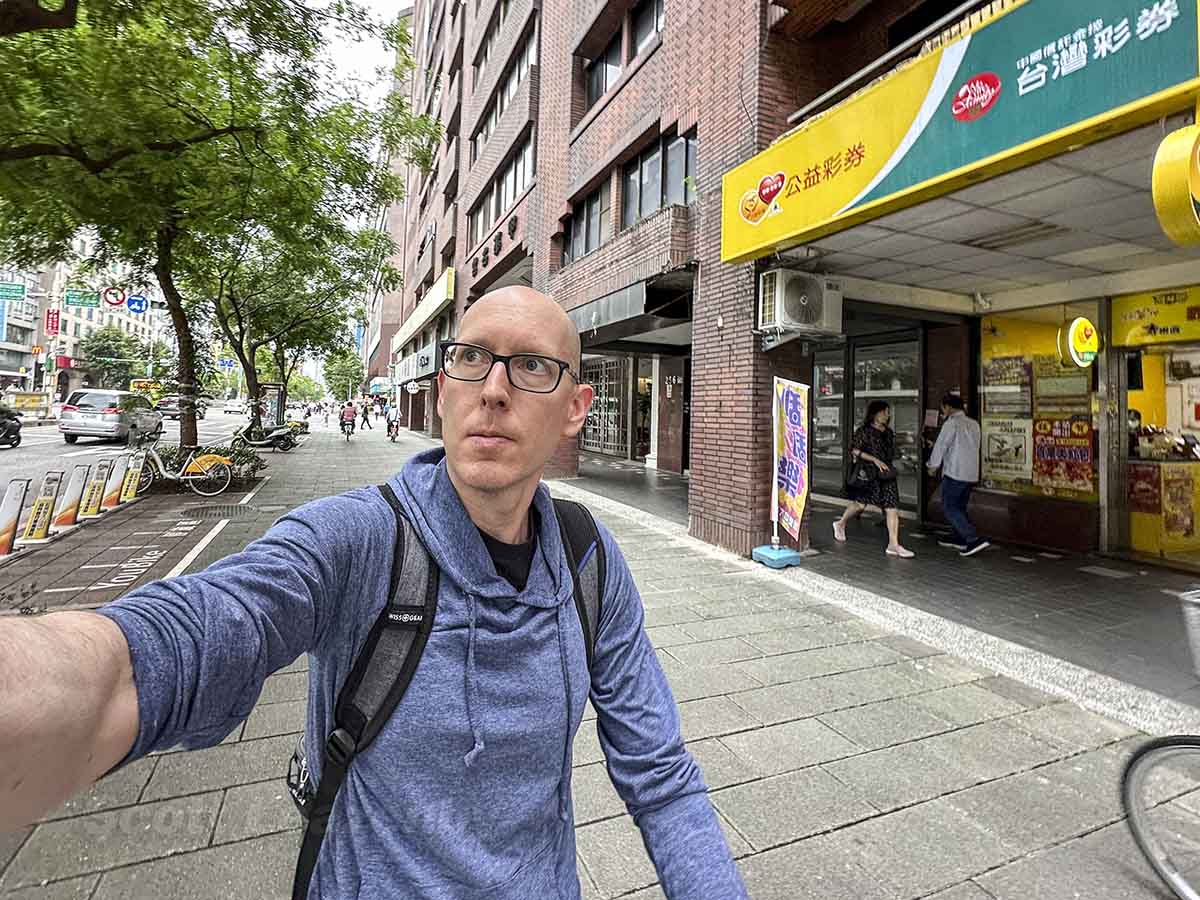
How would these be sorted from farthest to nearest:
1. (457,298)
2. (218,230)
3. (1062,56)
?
(457,298), (218,230), (1062,56)

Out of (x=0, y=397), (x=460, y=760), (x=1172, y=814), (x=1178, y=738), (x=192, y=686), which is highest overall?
(x=0, y=397)

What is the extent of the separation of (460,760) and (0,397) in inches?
1759

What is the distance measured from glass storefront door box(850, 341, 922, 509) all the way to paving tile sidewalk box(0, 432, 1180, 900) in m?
6.60

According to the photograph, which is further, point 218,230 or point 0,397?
point 0,397

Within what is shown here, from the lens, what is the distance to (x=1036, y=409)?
27.8ft

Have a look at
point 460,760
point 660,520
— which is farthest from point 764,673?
point 660,520

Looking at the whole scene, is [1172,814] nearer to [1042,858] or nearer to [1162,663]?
[1042,858]

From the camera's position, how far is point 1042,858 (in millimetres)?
2428

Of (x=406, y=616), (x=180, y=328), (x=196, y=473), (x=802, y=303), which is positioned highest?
(x=180, y=328)

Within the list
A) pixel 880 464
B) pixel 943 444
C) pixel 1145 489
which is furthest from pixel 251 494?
pixel 1145 489

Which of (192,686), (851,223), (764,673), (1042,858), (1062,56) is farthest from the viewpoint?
(851,223)

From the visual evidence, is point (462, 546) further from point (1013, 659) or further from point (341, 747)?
point (1013, 659)

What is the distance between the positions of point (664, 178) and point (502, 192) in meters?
11.6

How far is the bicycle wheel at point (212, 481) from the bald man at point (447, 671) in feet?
40.2
